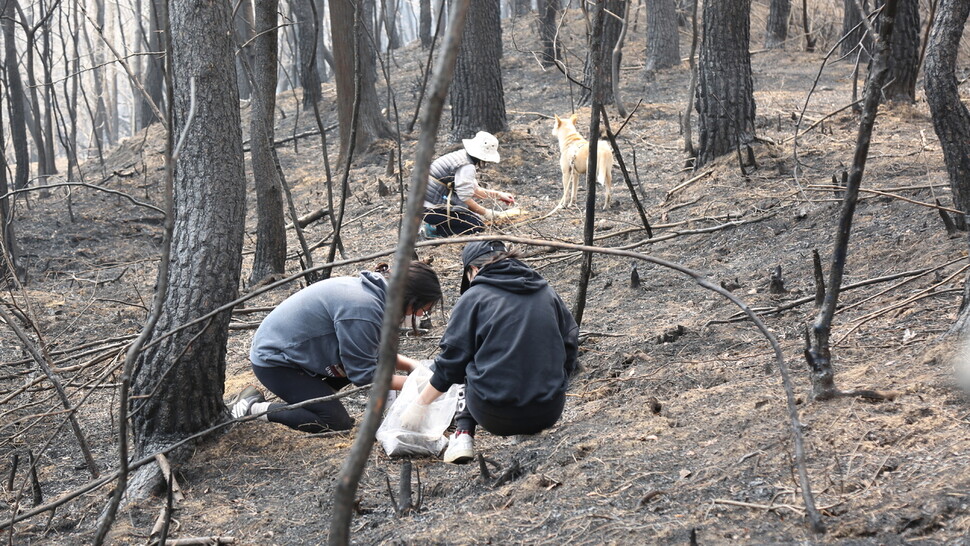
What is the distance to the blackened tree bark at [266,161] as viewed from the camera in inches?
275

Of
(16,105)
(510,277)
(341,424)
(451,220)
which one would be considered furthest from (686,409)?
(16,105)

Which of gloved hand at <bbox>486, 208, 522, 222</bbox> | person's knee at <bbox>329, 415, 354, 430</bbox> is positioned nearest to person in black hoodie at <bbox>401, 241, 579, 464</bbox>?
person's knee at <bbox>329, 415, 354, 430</bbox>

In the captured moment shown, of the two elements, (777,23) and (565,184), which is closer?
(565,184)

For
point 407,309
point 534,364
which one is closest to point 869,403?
point 534,364

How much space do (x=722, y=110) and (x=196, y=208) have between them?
20.0 ft

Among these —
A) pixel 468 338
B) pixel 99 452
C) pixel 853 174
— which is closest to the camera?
pixel 853 174

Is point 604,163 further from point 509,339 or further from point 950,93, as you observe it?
point 509,339

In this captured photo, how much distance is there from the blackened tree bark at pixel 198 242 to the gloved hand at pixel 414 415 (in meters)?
1.07

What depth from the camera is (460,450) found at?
159 inches

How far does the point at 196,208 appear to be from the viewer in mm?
4320

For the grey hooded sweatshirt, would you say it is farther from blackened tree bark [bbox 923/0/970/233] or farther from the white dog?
the white dog

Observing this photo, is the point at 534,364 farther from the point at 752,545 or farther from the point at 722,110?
the point at 722,110

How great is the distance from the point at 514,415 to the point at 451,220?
14.3 feet

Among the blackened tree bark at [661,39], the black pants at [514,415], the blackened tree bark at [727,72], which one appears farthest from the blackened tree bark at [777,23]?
the black pants at [514,415]
